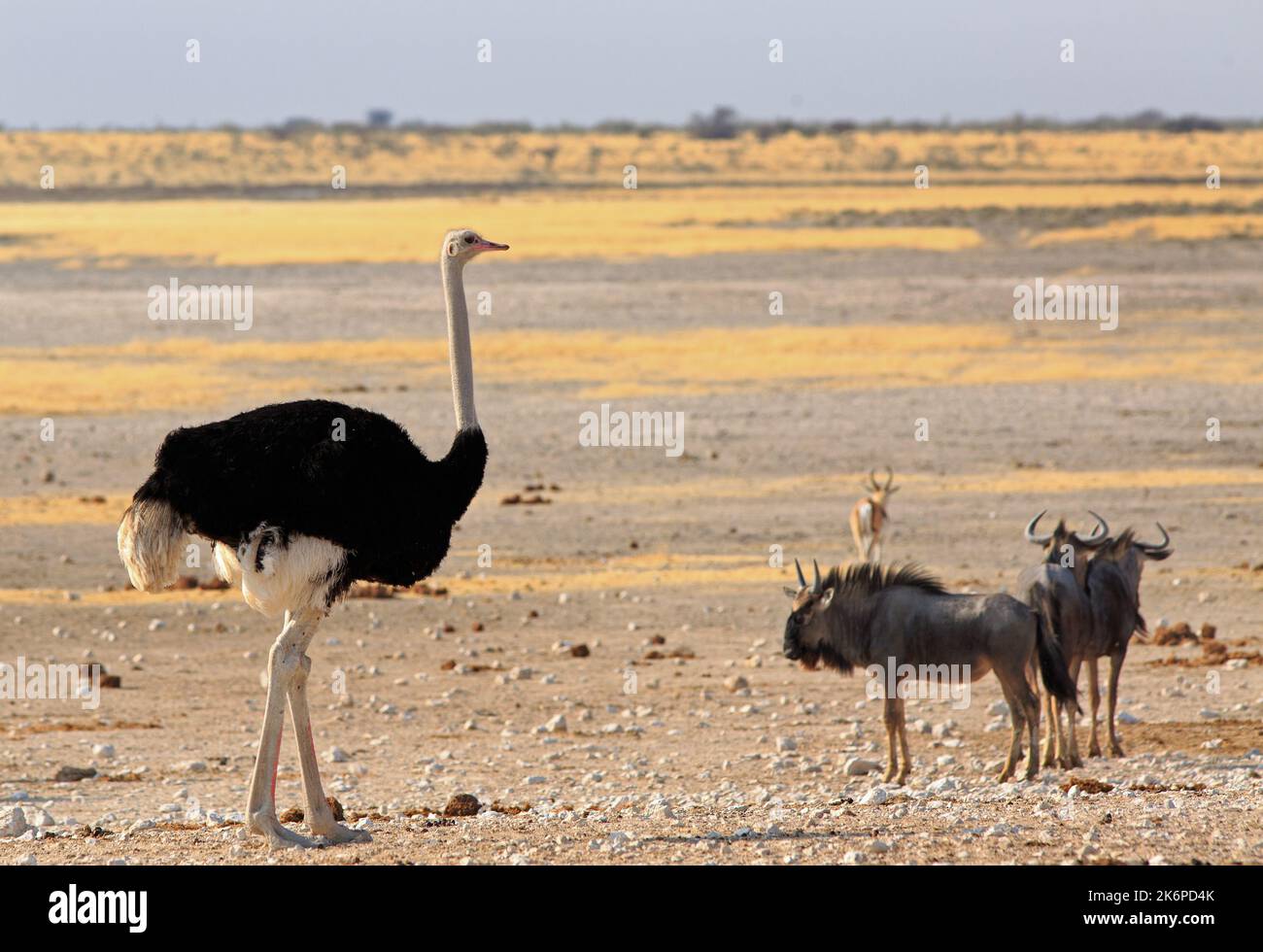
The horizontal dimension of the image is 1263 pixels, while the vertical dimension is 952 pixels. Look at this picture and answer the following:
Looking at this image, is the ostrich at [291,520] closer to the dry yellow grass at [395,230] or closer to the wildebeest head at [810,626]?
the wildebeest head at [810,626]

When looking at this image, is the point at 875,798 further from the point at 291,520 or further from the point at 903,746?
the point at 291,520

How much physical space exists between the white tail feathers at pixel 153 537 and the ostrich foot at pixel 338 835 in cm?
131

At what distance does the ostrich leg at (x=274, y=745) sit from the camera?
8.72m

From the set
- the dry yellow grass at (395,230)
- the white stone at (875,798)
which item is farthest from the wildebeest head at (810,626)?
the dry yellow grass at (395,230)

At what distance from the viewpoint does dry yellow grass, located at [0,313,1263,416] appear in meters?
28.7

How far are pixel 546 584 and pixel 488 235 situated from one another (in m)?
32.3

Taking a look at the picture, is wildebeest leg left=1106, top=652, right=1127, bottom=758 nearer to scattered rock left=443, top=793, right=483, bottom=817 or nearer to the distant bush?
scattered rock left=443, top=793, right=483, bottom=817

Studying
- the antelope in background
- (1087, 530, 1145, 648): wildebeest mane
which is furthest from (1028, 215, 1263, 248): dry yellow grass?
(1087, 530, 1145, 648): wildebeest mane

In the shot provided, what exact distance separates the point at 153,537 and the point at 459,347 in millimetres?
1721

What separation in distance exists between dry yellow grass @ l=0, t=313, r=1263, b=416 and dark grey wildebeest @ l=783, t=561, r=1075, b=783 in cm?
1604

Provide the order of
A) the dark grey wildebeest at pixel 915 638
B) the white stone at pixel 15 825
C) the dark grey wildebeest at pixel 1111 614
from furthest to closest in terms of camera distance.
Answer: the dark grey wildebeest at pixel 1111 614 → the dark grey wildebeest at pixel 915 638 → the white stone at pixel 15 825
